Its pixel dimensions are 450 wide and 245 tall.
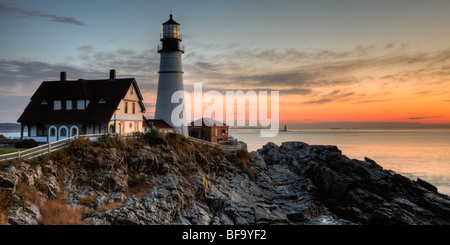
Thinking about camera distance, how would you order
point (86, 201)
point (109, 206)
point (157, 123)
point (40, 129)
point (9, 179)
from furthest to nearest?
point (157, 123) → point (40, 129) → point (109, 206) → point (86, 201) → point (9, 179)

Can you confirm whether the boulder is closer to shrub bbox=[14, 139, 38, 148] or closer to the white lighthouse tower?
shrub bbox=[14, 139, 38, 148]

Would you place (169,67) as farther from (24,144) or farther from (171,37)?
(24,144)

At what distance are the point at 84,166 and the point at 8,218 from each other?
7.17 m

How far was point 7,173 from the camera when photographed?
1606 centimetres

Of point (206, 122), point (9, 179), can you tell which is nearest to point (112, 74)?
point (206, 122)

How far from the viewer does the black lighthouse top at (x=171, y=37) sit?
136ft

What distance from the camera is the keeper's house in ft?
105

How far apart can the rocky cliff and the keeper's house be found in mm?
7647

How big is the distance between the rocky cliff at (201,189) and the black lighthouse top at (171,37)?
16043 millimetres

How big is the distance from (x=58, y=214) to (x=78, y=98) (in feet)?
67.4

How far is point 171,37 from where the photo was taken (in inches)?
1649

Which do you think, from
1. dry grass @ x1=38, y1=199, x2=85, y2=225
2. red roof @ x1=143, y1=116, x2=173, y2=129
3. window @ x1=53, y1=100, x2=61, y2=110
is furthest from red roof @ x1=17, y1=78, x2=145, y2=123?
dry grass @ x1=38, y1=199, x2=85, y2=225

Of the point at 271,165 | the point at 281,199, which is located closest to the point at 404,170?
the point at 271,165
